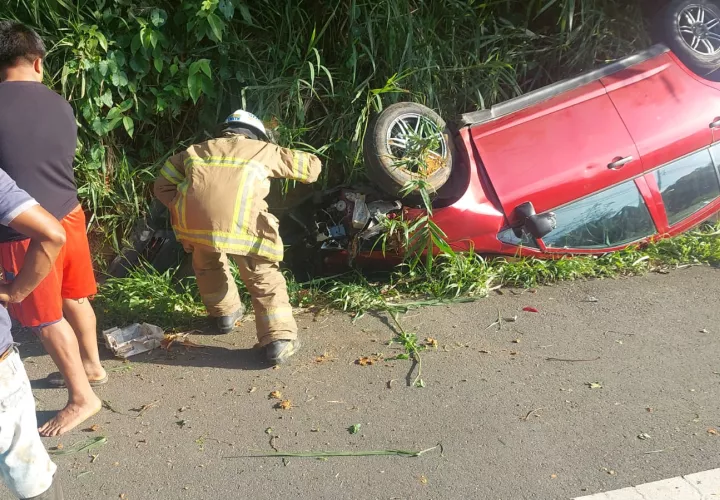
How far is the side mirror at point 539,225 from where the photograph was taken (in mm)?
4266

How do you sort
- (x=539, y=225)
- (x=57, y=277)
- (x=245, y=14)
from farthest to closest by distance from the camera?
(x=245, y=14), (x=539, y=225), (x=57, y=277)

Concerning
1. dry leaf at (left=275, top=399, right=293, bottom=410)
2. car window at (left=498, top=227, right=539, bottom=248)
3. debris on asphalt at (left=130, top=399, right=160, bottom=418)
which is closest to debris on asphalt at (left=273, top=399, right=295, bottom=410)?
dry leaf at (left=275, top=399, right=293, bottom=410)

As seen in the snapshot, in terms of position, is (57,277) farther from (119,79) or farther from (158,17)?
(158,17)

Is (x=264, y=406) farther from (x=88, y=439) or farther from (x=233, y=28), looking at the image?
(x=233, y=28)

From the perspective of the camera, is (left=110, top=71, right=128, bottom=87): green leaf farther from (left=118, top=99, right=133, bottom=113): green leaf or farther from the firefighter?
the firefighter

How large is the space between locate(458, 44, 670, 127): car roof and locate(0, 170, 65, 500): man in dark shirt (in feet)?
9.78

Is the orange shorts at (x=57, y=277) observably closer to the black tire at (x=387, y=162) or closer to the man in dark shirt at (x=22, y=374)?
the man in dark shirt at (x=22, y=374)

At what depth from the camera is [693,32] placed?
4.97m

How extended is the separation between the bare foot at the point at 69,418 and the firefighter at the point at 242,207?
0.93m

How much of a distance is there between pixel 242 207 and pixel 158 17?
5.98 feet

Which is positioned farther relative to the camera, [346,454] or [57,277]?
[57,277]

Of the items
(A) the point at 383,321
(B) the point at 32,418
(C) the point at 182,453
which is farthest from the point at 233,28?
(B) the point at 32,418

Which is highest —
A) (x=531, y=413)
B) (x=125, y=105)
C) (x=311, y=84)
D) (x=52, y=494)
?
(x=125, y=105)

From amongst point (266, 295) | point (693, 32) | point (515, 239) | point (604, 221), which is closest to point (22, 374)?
point (266, 295)
